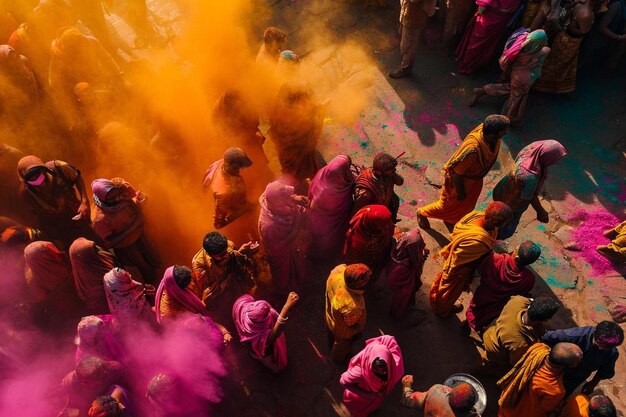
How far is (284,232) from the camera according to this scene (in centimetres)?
514

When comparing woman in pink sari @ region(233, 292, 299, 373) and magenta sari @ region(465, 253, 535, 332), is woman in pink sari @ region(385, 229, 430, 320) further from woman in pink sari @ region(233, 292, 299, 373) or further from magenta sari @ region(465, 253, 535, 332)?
woman in pink sari @ region(233, 292, 299, 373)

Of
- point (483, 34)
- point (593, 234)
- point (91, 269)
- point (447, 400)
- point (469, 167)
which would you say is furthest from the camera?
point (483, 34)

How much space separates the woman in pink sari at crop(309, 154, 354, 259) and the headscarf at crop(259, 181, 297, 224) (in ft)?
1.34

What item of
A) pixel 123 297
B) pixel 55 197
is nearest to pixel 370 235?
pixel 123 297

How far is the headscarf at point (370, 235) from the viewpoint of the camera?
4855 mm

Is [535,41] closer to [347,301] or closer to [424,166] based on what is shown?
[424,166]

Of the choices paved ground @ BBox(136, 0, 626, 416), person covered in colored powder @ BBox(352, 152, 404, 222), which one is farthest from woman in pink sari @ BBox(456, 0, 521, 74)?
person covered in colored powder @ BBox(352, 152, 404, 222)

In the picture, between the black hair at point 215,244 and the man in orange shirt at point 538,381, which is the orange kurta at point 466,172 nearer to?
the man in orange shirt at point 538,381

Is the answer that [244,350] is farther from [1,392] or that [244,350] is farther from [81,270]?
[1,392]

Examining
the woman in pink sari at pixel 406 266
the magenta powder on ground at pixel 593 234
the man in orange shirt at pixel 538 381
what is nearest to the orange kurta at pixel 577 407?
the man in orange shirt at pixel 538 381

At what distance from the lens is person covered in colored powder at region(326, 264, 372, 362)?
169 inches

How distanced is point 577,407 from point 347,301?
7.65 ft

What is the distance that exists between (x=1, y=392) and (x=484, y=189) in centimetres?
651

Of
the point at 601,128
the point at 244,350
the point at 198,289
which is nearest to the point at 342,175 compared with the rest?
the point at 198,289
